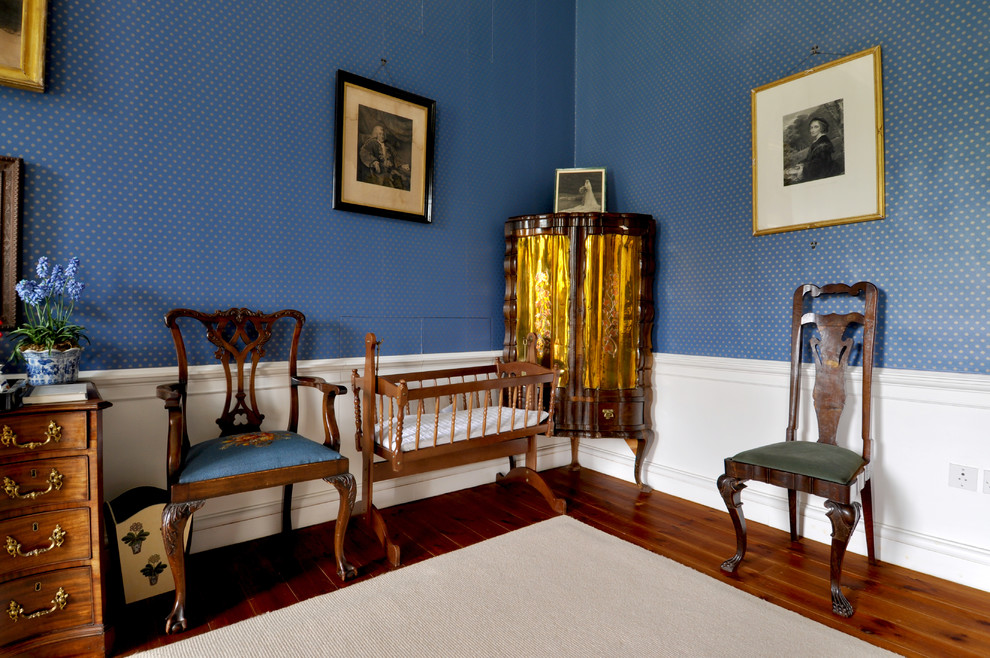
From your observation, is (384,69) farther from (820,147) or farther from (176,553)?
(176,553)

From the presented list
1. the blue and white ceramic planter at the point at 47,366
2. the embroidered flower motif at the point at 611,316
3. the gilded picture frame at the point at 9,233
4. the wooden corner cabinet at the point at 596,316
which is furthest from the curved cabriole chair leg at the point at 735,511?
the gilded picture frame at the point at 9,233

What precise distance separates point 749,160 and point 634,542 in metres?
2.17

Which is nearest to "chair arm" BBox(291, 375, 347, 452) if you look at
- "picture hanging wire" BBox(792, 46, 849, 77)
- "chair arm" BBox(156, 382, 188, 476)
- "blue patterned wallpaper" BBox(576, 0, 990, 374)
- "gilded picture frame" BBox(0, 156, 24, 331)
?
"chair arm" BBox(156, 382, 188, 476)

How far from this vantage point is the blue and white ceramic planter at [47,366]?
5.52 feet

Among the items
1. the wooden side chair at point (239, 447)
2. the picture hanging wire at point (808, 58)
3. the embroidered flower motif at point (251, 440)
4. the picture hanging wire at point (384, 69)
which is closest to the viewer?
the wooden side chair at point (239, 447)

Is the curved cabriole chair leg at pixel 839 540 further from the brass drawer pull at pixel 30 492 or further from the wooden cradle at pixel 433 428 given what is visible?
the brass drawer pull at pixel 30 492

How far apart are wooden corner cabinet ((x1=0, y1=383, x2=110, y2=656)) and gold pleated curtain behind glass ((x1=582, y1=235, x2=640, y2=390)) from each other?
2.35 meters

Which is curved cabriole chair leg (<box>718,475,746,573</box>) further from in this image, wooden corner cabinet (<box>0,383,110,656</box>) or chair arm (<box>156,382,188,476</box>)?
wooden corner cabinet (<box>0,383,110,656</box>)

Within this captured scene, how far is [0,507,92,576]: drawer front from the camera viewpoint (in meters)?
1.51

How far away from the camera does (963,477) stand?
2166 millimetres

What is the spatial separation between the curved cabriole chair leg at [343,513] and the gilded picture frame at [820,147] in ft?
8.13

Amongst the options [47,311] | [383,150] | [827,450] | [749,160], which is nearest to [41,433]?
[47,311]

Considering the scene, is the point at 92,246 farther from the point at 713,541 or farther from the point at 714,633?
the point at 713,541

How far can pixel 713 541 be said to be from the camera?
2.50m
